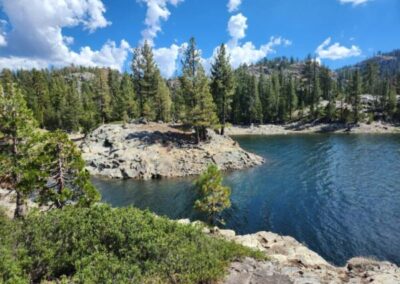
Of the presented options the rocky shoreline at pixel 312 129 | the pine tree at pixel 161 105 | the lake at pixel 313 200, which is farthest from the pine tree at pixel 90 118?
the rocky shoreline at pixel 312 129

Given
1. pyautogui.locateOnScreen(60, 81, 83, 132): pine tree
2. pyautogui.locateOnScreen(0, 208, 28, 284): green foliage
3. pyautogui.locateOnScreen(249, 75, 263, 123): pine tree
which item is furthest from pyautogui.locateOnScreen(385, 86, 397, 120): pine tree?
pyautogui.locateOnScreen(0, 208, 28, 284): green foliage

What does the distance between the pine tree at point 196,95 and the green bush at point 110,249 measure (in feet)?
A: 131

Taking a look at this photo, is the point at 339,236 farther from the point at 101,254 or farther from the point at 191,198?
the point at 101,254

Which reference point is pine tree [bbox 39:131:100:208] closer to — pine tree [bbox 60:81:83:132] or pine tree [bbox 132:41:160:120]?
pine tree [bbox 132:41:160:120]

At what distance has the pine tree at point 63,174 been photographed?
2089 centimetres

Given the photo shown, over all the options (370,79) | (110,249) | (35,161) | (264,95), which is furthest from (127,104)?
(370,79)

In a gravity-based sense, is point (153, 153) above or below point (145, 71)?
below

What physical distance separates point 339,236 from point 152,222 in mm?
18652

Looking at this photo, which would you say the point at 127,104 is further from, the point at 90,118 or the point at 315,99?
the point at 315,99

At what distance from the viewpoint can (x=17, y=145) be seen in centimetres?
2180

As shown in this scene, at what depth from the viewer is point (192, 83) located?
2174 inches

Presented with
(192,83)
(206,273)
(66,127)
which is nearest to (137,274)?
(206,273)

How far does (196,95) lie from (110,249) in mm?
43511

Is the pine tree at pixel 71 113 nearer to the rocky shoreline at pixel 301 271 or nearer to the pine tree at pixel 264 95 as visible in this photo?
the pine tree at pixel 264 95
